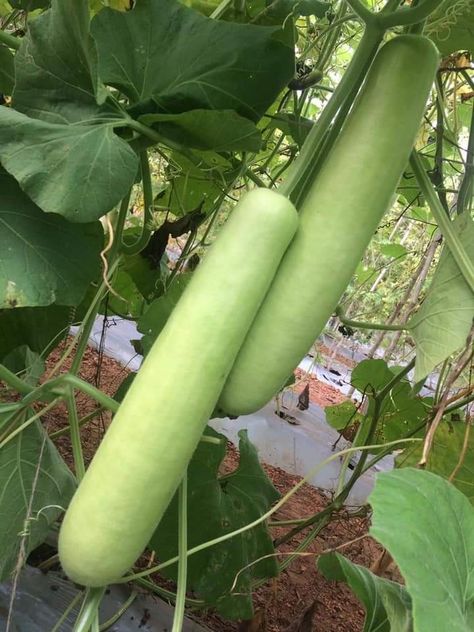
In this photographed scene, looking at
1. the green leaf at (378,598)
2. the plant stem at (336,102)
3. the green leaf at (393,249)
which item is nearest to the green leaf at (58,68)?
the plant stem at (336,102)

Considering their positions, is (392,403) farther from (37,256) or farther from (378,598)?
(37,256)

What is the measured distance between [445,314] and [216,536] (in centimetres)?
66

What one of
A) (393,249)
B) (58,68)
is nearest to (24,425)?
(58,68)

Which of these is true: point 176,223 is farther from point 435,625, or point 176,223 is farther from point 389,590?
point 435,625

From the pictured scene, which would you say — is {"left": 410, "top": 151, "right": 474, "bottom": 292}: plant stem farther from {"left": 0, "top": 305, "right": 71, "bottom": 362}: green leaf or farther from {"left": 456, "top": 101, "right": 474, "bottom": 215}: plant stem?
{"left": 0, "top": 305, "right": 71, "bottom": 362}: green leaf

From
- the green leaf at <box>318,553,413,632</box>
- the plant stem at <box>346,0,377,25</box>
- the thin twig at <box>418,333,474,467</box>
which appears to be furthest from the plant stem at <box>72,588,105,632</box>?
the plant stem at <box>346,0,377,25</box>

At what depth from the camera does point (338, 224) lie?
0.60m

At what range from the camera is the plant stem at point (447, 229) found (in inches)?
26.8

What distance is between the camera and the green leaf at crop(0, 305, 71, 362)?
1.07 metres

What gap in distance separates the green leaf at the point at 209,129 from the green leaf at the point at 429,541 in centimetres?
42

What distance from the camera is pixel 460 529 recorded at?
23.5 inches

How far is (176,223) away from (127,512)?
654mm

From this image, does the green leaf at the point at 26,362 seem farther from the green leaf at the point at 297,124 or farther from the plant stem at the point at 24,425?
the green leaf at the point at 297,124

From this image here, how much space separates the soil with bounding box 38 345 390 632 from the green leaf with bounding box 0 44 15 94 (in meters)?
0.52
